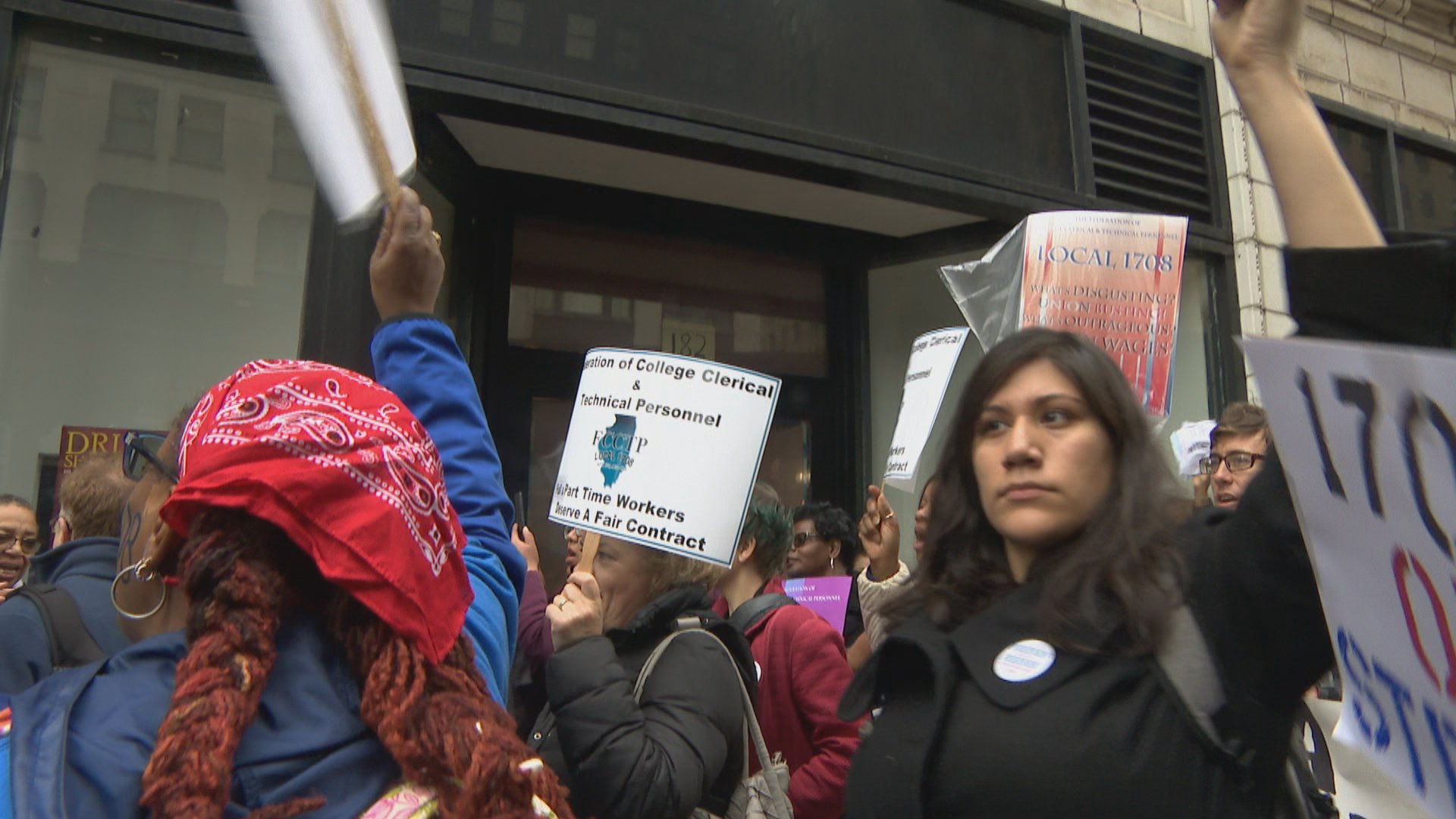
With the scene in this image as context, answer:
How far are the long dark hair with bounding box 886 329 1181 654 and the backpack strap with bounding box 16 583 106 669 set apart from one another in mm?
1654

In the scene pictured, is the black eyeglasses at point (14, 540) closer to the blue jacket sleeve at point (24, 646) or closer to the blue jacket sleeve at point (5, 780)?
the blue jacket sleeve at point (24, 646)

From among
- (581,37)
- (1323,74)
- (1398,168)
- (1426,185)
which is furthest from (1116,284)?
(1426,185)

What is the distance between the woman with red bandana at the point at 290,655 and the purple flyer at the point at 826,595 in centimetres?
320

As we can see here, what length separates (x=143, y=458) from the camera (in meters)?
1.65

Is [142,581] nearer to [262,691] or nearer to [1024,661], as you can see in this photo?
[262,691]

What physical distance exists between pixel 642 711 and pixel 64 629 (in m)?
1.21

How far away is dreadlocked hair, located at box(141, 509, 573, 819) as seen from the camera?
1129 millimetres

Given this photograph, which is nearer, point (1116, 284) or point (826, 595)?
point (1116, 284)

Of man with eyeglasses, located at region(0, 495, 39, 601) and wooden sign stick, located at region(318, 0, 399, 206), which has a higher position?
wooden sign stick, located at region(318, 0, 399, 206)

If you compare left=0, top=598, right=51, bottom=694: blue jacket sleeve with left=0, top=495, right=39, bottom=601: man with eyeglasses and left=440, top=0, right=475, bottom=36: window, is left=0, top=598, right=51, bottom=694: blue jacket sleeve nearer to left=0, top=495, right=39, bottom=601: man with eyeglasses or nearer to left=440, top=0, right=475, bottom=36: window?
left=0, top=495, right=39, bottom=601: man with eyeglasses

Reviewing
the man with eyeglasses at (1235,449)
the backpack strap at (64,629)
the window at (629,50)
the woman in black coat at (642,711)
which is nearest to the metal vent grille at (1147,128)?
the window at (629,50)

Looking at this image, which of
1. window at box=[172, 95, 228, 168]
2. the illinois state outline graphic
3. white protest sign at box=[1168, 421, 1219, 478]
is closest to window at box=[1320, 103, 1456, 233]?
white protest sign at box=[1168, 421, 1219, 478]

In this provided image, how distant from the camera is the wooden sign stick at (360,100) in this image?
166cm

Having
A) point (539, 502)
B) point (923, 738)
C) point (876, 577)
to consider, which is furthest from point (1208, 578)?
point (539, 502)
